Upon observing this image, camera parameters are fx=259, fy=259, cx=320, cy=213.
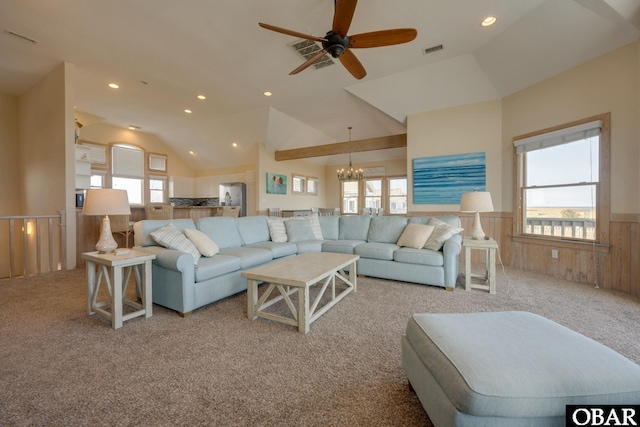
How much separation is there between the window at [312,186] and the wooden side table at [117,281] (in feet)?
23.1

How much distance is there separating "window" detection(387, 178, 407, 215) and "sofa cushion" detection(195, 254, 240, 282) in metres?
7.05

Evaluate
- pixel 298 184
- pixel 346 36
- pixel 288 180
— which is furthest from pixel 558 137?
pixel 298 184

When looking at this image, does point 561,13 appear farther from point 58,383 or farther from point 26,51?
point 26,51

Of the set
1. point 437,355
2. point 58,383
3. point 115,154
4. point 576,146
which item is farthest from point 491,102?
point 115,154

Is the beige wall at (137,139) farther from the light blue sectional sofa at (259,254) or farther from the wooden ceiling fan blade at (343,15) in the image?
the wooden ceiling fan blade at (343,15)

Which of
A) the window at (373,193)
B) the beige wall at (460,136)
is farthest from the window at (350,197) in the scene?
the beige wall at (460,136)

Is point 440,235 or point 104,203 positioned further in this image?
point 440,235

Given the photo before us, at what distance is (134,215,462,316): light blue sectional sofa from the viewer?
2.43 meters

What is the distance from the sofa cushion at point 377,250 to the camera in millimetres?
3488

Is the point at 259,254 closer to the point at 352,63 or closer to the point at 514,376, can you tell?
the point at 352,63

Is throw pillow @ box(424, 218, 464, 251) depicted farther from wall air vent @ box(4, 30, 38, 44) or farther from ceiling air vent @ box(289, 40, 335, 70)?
wall air vent @ box(4, 30, 38, 44)

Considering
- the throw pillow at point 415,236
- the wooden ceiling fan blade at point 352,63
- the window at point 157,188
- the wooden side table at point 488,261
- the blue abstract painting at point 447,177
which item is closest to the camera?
the wooden ceiling fan blade at point 352,63

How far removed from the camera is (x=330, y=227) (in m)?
4.55

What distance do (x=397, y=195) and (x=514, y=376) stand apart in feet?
27.4
